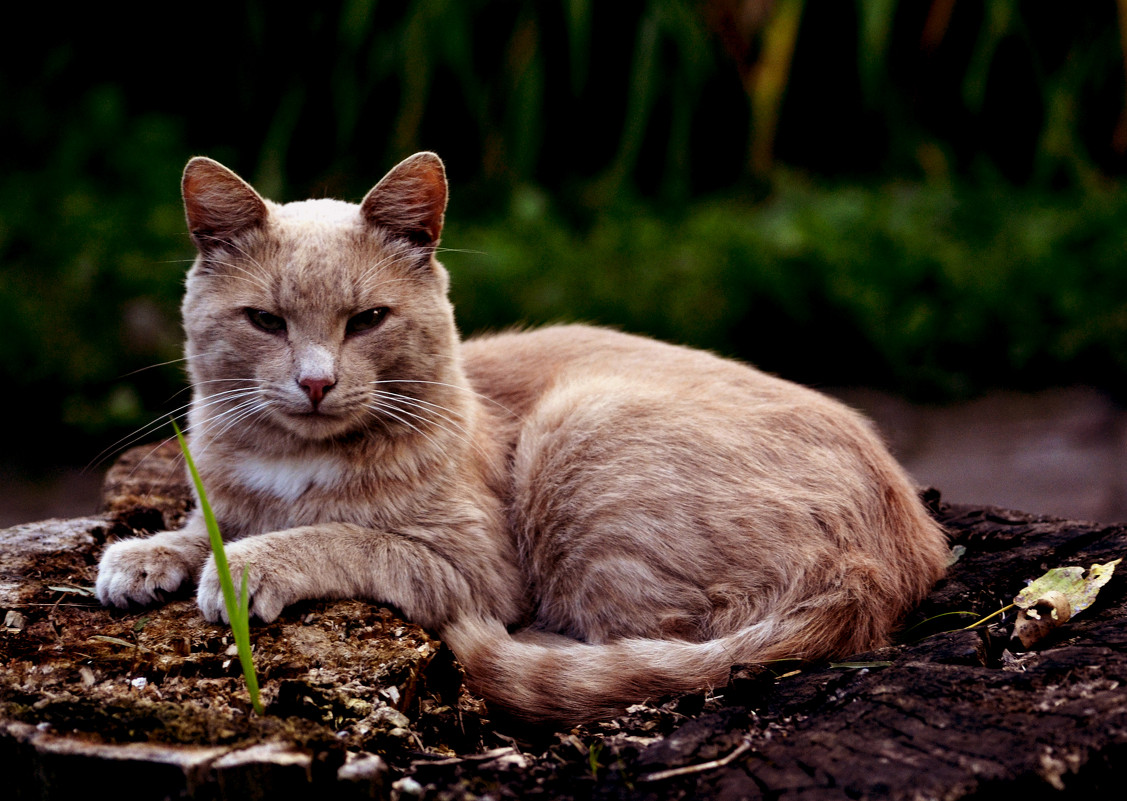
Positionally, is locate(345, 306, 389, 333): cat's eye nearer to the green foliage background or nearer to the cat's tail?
the cat's tail

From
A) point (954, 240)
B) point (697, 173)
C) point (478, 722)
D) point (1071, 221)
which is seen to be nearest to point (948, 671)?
point (478, 722)

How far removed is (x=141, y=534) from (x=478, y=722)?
1.20 m

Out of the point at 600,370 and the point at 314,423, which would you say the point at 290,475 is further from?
the point at 600,370

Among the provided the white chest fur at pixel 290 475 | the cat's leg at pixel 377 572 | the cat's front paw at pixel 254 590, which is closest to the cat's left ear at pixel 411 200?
the white chest fur at pixel 290 475

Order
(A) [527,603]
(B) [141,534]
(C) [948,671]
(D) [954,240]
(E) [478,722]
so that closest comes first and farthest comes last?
(C) [948,671]
(E) [478,722]
(A) [527,603]
(B) [141,534]
(D) [954,240]

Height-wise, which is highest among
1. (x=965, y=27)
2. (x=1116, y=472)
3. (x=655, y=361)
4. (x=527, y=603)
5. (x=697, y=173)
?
(x=965, y=27)

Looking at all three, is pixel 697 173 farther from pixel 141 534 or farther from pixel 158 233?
pixel 141 534

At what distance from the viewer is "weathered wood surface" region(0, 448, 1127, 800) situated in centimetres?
151

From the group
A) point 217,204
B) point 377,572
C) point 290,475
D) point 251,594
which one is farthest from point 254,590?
point 217,204

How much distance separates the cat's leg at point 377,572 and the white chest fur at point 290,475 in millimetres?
124

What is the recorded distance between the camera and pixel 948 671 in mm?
1815

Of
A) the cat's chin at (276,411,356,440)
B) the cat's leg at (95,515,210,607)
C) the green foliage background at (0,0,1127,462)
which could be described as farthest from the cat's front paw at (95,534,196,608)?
the green foliage background at (0,0,1127,462)

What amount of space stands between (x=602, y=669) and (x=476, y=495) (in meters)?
0.59

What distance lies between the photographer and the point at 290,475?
2.35 metres
